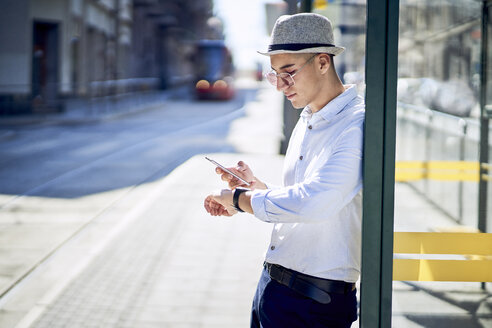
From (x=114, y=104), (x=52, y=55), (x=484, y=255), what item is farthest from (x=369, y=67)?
(x=52, y=55)

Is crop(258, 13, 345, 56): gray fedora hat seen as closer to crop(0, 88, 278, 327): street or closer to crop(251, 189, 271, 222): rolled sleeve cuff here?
crop(251, 189, 271, 222): rolled sleeve cuff

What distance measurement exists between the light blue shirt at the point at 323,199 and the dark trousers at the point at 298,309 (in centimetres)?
10

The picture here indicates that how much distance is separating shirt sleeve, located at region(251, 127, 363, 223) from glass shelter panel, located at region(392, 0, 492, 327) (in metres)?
0.42

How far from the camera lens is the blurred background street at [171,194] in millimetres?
4461

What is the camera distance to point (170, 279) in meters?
5.25

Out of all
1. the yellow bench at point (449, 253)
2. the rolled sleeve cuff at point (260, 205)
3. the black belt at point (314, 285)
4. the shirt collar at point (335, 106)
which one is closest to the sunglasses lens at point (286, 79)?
the shirt collar at point (335, 106)

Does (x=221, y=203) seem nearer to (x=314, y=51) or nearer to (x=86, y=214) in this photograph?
(x=314, y=51)

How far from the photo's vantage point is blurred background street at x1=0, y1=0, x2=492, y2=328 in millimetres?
4461

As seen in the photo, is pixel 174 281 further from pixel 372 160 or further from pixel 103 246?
pixel 372 160

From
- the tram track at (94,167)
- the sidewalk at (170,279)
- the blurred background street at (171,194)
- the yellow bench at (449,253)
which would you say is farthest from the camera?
the tram track at (94,167)

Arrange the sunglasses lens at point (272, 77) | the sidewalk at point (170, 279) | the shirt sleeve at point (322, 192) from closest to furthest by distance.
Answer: the shirt sleeve at point (322, 192)
the sunglasses lens at point (272, 77)
the sidewalk at point (170, 279)

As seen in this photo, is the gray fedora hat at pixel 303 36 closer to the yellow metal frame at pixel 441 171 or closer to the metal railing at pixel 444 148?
the metal railing at pixel 444 148

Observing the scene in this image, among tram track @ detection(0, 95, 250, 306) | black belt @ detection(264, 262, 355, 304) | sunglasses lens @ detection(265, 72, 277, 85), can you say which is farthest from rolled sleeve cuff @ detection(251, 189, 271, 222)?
tram track @ detection(0, 95, 250, 306)

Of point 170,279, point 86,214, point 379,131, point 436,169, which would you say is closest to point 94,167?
point 86,214
